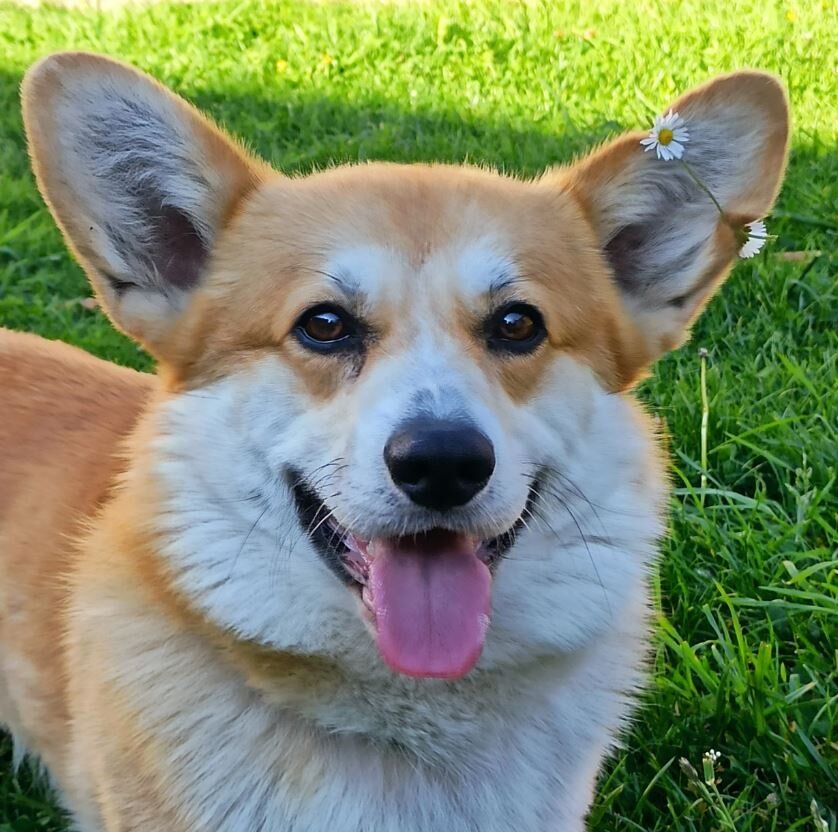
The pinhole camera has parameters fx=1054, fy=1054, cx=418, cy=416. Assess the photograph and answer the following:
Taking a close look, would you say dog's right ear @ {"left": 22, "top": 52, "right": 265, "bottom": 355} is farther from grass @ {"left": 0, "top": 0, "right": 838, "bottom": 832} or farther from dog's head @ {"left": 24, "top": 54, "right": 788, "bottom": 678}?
grass @ {"left": 0, "top": 0, "right": 838, "bottom": 832}

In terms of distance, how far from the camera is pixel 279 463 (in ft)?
6.62

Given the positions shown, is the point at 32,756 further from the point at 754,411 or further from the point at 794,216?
the point at 794,216

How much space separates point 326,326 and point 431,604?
0.58 meters

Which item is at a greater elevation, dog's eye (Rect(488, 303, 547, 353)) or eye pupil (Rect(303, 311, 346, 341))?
eye pupil (Rect(303, 311, 346, 341))

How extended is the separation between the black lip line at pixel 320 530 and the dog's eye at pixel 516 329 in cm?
28

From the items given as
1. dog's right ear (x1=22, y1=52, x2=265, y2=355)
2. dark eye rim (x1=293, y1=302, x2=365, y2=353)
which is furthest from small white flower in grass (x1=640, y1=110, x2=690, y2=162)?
dog's right ear (x1=22, y1=52, x2=265, y2=355)

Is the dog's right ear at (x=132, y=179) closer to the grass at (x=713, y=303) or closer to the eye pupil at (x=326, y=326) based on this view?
the eye pupil at (x=326, y=326)

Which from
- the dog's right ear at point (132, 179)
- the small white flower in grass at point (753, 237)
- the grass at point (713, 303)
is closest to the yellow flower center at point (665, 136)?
the small white flower in grass at point (753, 237)

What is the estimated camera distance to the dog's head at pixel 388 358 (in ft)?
6.33

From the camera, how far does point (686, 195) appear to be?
7.70ft

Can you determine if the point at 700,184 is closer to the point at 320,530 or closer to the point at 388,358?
the point at 388,358

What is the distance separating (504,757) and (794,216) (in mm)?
3422

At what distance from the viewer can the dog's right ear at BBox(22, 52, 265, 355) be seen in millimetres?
2070

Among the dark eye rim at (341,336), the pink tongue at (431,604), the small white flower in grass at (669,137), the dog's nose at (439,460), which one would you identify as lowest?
the pink tongue at (431,604)
